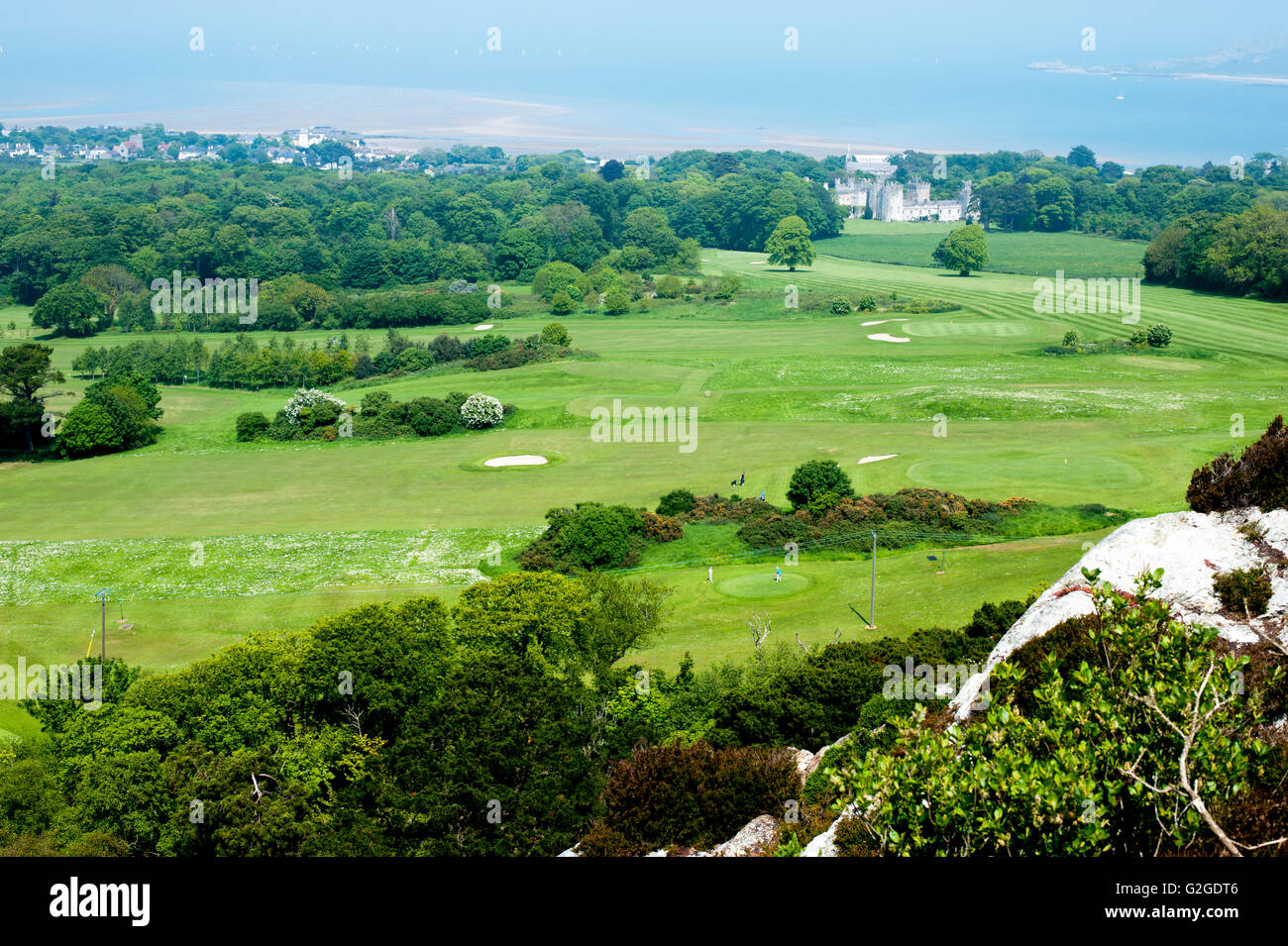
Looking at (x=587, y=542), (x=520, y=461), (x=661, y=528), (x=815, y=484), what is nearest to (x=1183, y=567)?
(x=587, y=542)

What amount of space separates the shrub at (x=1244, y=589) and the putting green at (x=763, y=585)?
83.3 feet

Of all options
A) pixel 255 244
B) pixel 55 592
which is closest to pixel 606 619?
pixel 55 592

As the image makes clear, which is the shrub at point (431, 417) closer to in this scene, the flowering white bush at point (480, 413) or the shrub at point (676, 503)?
the flowering white bush at point (480, 413)

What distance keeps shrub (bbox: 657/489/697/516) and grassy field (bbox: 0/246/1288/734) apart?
3.61 m

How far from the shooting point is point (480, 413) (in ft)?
283

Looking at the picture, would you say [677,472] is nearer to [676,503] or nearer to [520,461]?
[676,503]

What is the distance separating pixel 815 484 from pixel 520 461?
Answer: 78.2 ft

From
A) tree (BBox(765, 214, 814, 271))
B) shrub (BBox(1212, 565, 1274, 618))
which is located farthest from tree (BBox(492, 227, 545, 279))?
shrub (BBox(1212, 565, 1274, 618))

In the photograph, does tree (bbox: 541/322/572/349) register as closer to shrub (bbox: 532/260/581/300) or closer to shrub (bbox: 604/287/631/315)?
shrub (bbox: 604/287/631/315)

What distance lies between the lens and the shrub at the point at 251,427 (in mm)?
88062

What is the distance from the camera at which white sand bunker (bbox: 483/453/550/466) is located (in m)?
75.4

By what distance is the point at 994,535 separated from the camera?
5344 centimetres
